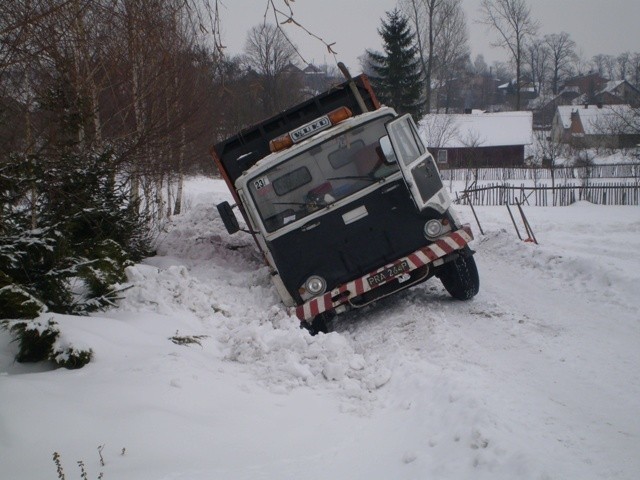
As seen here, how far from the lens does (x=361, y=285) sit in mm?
7844

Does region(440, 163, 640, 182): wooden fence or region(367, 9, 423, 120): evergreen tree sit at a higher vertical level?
region(367, 9, 423, 120): evergreen tree

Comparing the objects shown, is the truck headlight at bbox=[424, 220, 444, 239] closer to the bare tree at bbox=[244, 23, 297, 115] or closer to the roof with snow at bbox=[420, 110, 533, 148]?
the bare tree at bbox=[244, 23, 297, 115]

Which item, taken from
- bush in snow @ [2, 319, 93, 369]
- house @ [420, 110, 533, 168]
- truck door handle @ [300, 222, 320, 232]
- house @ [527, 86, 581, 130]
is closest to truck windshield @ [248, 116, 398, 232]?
truck door handle @ [300, 222, 320, 232]

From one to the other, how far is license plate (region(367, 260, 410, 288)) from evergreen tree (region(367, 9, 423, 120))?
27.6 meters

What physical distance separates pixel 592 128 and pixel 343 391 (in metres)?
65.5

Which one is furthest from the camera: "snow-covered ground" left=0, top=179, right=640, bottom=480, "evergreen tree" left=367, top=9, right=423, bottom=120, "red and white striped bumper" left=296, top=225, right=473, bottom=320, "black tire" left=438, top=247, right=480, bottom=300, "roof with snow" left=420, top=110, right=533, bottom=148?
"roof with snow" left=420, top=110, right=533, bottom=148

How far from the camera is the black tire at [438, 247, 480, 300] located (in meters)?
8.26

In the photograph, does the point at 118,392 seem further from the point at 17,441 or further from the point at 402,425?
the point at 402,425

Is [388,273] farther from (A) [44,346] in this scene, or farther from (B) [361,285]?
(A) [44,346]

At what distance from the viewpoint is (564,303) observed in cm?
830

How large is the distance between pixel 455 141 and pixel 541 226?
38.4 m

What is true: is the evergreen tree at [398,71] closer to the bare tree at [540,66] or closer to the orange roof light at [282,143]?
the orange roof light at [282,143]

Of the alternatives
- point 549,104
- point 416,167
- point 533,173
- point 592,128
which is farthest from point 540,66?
point 416,167

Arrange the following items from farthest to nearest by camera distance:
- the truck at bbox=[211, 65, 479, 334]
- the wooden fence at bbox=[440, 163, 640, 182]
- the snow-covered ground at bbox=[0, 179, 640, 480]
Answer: the wooden fence at bbox=[440, 163, 640, 182], the truck at bbox=[211, 65, 479, 334], the snow-covered ground at bbox=[0, 179, 640, 480]
